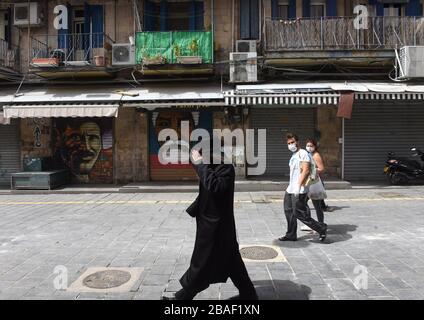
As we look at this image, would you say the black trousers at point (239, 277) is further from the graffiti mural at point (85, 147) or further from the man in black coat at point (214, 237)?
the graffiti mural at point (85, 147)

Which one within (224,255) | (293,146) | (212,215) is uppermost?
(293,146)

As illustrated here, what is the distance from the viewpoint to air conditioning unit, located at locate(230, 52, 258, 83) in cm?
1570

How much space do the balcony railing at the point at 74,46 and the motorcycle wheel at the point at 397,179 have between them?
1082 centimetres

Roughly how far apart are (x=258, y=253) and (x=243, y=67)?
10.1 meters

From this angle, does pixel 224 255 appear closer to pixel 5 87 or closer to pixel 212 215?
pixel 212 215

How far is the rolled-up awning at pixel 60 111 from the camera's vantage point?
1466 centimetres

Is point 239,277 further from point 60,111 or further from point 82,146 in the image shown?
point 82,146

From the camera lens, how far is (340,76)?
642 inches

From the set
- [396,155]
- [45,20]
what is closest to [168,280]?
[396,155]

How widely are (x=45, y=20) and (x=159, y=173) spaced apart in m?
7.21

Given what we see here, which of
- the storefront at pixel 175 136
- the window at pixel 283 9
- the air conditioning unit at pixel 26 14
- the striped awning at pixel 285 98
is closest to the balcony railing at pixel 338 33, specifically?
the window at pixel 283 9

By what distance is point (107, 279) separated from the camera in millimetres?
5578

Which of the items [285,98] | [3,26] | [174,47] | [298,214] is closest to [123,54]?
[174,47]

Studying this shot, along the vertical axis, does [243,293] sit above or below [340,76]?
below
